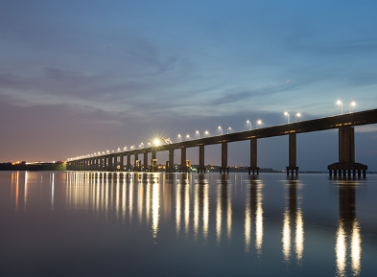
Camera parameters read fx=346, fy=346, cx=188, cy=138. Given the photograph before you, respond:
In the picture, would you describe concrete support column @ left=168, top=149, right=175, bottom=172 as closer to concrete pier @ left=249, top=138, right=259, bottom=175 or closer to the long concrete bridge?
the long concrete bridge

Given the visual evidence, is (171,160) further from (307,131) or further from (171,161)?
(307,131)

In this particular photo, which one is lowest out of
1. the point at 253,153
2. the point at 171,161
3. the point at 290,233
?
the point at 171,161

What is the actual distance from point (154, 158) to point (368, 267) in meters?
174

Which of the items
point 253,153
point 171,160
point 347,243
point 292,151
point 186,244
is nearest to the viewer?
point 186,244

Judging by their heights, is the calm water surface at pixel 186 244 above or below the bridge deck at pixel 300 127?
below

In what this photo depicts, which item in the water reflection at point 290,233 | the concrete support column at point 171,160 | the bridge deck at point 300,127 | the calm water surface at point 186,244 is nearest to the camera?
the calm water surface at point 186,244

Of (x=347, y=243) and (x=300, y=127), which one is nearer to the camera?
(x=347, y=243)

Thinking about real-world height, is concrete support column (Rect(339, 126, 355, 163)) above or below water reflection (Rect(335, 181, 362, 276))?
above

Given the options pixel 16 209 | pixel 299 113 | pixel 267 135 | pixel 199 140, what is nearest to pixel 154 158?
pixel 199 140

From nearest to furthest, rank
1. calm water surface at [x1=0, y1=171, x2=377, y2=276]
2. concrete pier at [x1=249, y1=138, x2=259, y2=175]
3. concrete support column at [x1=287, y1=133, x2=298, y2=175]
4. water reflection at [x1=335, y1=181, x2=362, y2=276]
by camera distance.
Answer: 1. calm water surface at [x1=0, y1=171, x2=377, y2=276]
2. water reflection at [x1=335, y1=181, x2=362, y2=276]
3. concrete support column at [x1=287, y1=133, x2=298, y2=175]
4. concrete pier at [x1=249, y1=138, x2=259, y2=175]

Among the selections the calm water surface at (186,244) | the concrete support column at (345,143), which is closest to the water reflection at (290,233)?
the calm water surface at (186,244)

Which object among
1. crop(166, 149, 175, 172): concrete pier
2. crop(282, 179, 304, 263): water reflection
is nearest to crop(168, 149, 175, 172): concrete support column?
crop(166, 149, 175, 172): concrete pier

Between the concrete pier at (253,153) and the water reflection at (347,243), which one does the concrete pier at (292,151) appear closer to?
the concrete pier at (253,153)

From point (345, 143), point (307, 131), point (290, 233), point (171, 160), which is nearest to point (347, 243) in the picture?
point (290, 233)
